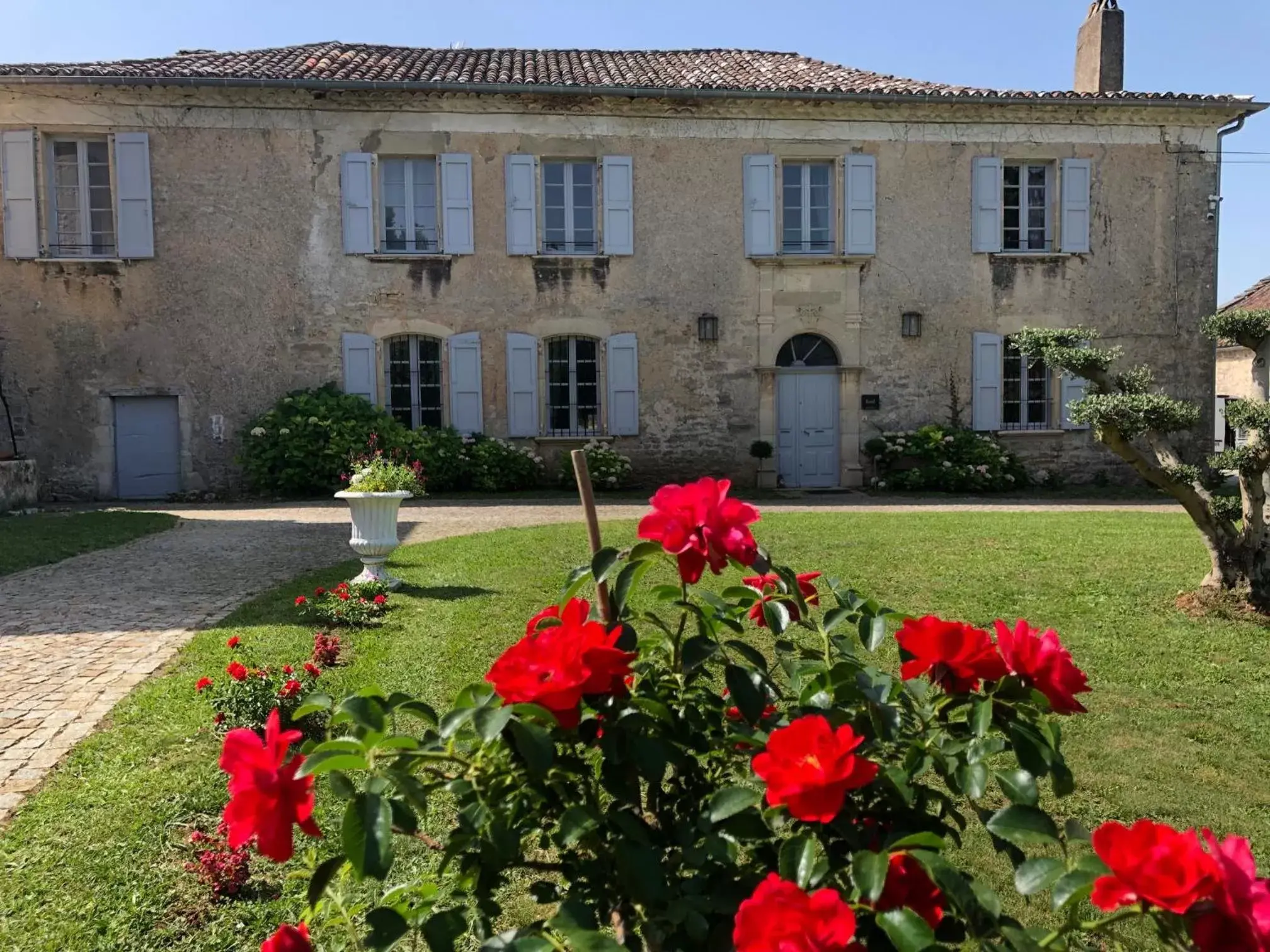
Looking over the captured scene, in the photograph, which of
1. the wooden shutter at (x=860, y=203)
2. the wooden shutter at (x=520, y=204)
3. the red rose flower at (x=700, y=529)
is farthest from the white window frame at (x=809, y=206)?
the red rose flower at (x=700, y=529)

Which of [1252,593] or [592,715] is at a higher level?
[592,715]

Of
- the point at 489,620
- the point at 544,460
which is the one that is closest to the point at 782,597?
the point at 489,620

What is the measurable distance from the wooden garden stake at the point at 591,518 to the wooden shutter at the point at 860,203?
45.3 ft

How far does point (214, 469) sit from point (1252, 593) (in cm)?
1279

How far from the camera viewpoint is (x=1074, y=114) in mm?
14969

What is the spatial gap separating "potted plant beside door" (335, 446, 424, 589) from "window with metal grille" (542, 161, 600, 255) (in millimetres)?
8563

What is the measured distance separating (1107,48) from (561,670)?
17.8m

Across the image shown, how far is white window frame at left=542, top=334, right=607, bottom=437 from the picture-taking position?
579 inches

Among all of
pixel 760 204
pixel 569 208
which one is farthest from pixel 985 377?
pixel 569 208

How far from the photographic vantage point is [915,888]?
124cm

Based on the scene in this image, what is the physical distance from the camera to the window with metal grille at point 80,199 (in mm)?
13922

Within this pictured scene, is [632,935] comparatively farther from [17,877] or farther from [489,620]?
[489,620]

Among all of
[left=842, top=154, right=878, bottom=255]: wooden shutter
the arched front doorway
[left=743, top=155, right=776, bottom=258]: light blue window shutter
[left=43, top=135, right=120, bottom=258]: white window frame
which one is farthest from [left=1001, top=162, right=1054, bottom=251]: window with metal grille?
[left=43, top=135, right=120, bottom=258]: white window frame

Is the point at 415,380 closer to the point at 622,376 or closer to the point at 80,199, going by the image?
the point at 622,376
